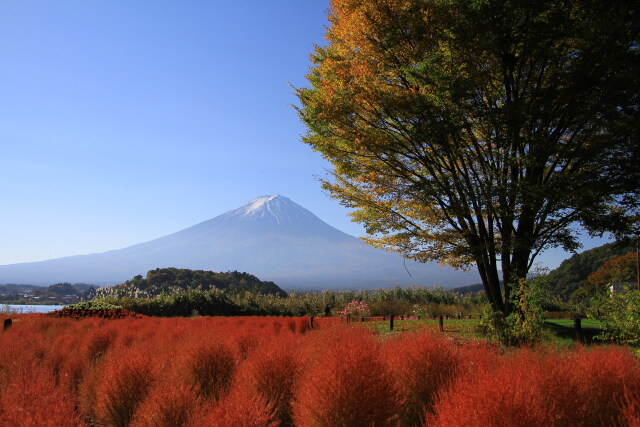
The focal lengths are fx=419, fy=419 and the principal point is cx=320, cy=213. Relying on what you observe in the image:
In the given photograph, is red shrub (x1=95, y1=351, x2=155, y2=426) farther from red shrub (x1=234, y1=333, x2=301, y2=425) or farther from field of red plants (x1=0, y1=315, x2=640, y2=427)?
red shrub (x1=234, y1=333, x2=301, y2=425)

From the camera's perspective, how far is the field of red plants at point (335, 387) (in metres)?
3.85

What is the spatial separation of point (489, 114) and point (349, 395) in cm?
1014

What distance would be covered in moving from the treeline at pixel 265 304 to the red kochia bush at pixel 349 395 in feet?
54.8

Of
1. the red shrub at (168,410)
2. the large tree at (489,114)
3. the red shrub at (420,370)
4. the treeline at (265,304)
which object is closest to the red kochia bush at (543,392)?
the red shrub at (420,370)

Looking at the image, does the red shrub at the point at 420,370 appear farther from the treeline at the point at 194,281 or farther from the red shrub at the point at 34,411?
the treeline at the point at 194,281

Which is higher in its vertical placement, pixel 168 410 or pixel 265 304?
pixel 265 304

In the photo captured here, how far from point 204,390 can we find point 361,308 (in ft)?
49.8

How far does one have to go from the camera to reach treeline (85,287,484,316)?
22.8 meters

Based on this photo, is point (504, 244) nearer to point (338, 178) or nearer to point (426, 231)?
point (426, 231)

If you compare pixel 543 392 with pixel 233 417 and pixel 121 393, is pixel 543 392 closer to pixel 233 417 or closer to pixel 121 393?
pixel 233 417

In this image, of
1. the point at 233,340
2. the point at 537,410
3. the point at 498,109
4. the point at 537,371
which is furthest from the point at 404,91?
the point at 537,410

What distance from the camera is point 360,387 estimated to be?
4629 millimetres

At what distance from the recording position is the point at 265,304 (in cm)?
2511

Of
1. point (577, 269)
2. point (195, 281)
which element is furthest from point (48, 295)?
point (577, 269)
